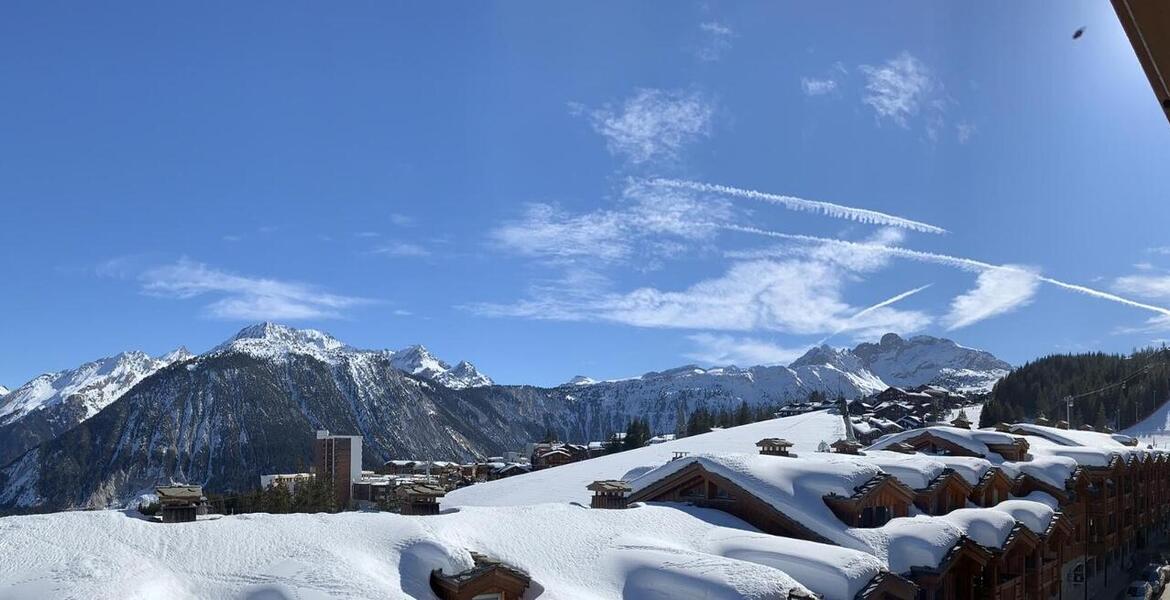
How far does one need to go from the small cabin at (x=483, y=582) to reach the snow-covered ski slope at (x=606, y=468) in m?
20.5

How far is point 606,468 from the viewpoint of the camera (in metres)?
62.9

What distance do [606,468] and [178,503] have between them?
45.8 m

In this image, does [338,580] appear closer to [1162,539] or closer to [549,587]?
[549,587]

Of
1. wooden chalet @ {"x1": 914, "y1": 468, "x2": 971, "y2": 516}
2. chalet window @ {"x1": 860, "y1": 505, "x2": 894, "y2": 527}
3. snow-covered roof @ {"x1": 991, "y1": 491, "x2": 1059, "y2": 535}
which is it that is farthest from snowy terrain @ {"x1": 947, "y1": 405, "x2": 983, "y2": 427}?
chalet window @ {"x1": 860, "y1": 505, "x2": 894, "y2": 527}

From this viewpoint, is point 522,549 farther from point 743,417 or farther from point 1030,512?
point 743,417

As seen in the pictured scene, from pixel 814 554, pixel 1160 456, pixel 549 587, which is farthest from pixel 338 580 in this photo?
pixel 1160 456

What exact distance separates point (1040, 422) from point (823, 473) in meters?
64.0

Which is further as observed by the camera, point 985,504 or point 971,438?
point 971,438

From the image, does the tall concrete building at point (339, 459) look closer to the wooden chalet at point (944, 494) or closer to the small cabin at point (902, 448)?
the small cabin at point (902, 448)

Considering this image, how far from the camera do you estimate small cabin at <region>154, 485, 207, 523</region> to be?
61.7 ft

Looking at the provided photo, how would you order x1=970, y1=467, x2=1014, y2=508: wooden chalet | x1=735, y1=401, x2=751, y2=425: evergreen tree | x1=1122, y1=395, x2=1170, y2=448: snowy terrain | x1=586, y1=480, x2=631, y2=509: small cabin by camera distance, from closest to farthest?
1. x1=586, y1=480, x2=631, y2=509: small cabin
2. x1=970, y1=467, x2=1014, y2=508: wooden chalet
3. x1=1122, y1=395, x2=1170, y2=448: snowy terrain
4. x1=735, y1=401, x2=751, y2=425: evergreen tree

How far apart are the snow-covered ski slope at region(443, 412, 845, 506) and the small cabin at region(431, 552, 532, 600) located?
20.5 metres

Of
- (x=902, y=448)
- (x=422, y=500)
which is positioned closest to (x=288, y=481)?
(x=902, y=448)

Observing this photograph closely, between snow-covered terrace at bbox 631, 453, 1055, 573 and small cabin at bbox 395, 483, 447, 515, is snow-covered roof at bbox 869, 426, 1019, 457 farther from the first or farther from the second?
small cabin at bbox 395, 483, 447, 515
